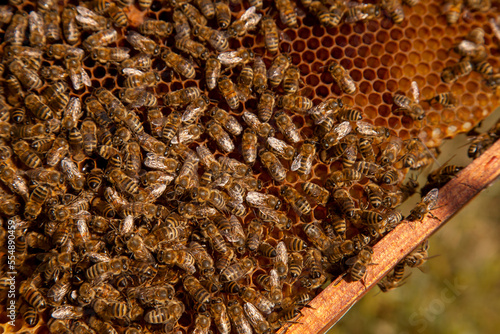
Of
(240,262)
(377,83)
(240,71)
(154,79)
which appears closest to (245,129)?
(240,71)

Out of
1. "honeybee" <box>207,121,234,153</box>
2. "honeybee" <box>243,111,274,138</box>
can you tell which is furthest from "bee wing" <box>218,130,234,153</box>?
"honeybee" <box>243,111,274,138</box>

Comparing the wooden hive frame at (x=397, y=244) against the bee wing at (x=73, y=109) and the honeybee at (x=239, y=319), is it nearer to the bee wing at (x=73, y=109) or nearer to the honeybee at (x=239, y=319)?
the honeybee at (x=239, y=319)

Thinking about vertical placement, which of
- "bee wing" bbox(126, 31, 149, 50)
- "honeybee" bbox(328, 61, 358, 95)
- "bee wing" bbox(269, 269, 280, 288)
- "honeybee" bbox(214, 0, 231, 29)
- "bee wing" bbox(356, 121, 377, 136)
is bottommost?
"bee wing" bbox(269, 269, 280, 288)

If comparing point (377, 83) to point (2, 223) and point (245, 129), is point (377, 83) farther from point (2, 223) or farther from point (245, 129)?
point (2, 223)

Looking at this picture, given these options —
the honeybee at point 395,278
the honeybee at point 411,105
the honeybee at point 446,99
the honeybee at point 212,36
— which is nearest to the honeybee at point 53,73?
the honeybee at point 212,36

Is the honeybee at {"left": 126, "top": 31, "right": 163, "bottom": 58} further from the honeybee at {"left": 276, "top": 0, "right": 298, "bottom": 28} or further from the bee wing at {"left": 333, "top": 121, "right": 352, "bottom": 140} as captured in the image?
the bee wing at {"left": 333, "top": 121, "right": 352, "bottom": 140}

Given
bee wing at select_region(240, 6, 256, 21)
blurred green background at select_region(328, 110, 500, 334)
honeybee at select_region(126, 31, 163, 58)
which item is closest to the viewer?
honeybee at select_region(126, 31, 163, 58)
